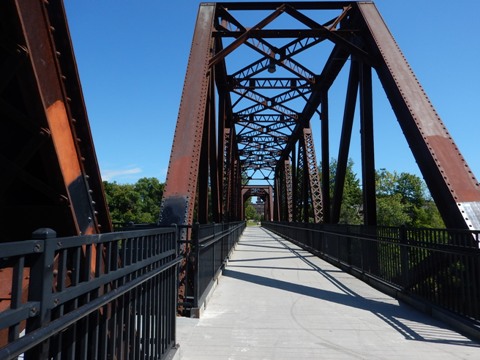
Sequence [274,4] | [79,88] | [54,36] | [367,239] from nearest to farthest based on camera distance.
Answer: [54,36]
[79,88]
[367,239]
[274,4]

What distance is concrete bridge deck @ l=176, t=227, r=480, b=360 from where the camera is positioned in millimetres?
4227

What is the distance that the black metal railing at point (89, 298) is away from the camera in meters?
1.41

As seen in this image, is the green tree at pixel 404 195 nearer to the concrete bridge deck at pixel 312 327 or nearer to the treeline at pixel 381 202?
the treeline at pixel 381 202

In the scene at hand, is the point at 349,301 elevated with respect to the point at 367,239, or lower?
lower

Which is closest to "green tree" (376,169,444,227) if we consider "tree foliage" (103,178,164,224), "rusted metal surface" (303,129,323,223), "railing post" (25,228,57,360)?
"rusted metal surface" (303,129,323,223)

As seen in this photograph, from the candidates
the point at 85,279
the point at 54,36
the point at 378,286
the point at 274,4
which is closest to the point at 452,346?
the point at 378,286

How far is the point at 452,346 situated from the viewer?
4438mm

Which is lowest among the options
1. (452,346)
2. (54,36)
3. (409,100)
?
(452,346)

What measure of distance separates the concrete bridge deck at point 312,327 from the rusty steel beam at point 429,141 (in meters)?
1.78

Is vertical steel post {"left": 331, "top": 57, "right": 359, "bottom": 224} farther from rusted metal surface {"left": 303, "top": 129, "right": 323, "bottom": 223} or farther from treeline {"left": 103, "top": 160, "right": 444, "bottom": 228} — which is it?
treeline {"left": 103, "top": 160, "right": 444, "bottom": 228}

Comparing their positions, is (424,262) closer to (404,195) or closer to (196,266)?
(196,266)

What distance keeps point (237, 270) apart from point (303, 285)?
2.56m

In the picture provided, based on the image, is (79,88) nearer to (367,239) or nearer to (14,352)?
(14,352)

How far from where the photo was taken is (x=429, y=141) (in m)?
7.15
